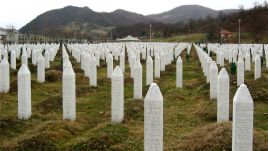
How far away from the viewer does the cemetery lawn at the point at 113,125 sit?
833cm

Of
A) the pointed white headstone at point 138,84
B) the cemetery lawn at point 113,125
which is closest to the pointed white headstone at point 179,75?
the cemetery lawn at point 113,125

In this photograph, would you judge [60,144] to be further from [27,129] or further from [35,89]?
[35,89]

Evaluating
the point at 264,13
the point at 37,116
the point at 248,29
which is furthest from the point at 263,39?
the point at 37,116

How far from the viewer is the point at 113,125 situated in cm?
994

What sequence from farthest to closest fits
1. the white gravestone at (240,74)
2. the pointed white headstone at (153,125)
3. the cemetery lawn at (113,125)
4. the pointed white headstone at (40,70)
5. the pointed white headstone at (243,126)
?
the pointed white headstone at (40,70)
the white gravestone at (240,74)
the cemetery lawn at (113,125)
the pointed white headstone at (153,125)
the pointed white headstone at (243,126)

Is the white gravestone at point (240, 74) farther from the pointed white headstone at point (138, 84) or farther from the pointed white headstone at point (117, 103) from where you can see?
the pointed white headstone at point (117, 103)

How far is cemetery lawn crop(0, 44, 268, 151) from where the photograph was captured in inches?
328

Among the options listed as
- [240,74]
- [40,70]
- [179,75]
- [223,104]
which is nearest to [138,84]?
[179,75]

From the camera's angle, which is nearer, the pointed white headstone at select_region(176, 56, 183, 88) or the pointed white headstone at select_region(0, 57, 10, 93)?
the pointed white headstone at select_region(0, 57, 10, 93)

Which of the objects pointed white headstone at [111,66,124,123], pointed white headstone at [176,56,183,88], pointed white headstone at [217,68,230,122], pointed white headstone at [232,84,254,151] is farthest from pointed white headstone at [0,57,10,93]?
pointed white headstone at [232,84,254,151]

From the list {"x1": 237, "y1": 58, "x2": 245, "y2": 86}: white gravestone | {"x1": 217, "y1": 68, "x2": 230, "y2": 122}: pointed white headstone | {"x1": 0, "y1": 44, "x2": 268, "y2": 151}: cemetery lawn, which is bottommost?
{"x1": 0, "y1": 44, "x2": 268, "y2": 151}: cemetery lawn

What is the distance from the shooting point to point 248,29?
8700 cm

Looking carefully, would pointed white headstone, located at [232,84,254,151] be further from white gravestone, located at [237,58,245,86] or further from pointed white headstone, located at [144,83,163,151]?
white gravestone, located at [237,58,245,86]

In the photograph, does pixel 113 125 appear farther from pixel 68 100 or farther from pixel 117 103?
pixel 68 100
